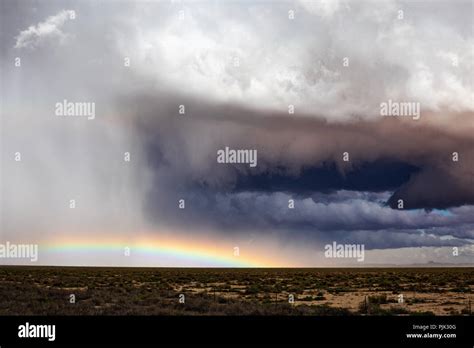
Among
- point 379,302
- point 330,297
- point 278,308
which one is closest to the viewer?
point 278,308

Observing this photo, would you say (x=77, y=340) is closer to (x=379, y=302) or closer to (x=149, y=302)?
(x=149, y=302)

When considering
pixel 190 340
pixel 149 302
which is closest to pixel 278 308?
pixel 149 302

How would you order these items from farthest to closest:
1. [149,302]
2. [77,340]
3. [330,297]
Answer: [330,297] → [149,302] → [77,340]

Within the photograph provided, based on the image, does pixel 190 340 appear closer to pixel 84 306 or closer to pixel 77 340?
pixel 77 340

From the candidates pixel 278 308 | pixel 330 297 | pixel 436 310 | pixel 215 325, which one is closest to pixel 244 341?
pixel 215 325

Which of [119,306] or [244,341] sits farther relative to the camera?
[119,306]

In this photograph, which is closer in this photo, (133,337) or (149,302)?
(133,337)

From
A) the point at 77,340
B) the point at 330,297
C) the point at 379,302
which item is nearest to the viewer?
the point at 77,340

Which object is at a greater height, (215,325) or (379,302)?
(215,325)

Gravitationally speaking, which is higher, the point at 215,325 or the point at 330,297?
the point at 215,325
